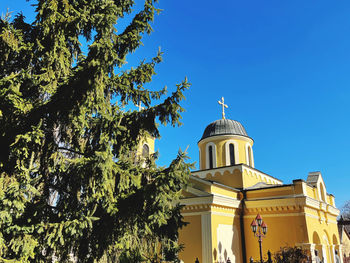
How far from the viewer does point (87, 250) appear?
18.5 ft

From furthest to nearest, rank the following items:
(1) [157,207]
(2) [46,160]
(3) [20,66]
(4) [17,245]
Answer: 1. (3) [20,66]
2. (2) [46,160]
3. (1) [157,207]
4. (4) [17,245]

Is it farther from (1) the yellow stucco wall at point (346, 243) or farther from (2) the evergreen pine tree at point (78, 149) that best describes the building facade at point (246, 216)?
(1) the yellow stucco wall at point (346, 243)

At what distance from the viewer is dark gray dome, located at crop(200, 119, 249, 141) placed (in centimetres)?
2050

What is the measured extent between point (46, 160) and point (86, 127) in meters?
1.19

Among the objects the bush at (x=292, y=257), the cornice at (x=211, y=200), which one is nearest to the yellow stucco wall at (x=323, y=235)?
the bush at (x=292, y=257)

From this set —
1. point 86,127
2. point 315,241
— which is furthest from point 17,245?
point 315,241

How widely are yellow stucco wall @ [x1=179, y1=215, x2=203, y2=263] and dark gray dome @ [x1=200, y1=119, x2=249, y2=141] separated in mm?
7691

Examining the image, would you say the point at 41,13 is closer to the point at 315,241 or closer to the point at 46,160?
the point at 46,160

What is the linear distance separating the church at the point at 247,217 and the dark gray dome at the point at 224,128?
2585 millimetres

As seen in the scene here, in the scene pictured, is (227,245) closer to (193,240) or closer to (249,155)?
(193,240)

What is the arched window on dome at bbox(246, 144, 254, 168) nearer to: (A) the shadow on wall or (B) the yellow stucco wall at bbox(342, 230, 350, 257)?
(A) the shadow on wall

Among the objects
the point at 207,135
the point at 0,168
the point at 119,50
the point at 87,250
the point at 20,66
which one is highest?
the point at 207,135

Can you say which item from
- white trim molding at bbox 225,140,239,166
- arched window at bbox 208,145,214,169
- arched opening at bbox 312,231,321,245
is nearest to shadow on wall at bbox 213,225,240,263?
arched opening at bbox 312,231,321,245

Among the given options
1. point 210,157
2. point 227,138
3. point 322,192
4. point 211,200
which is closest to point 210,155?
point 210,157
